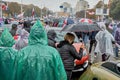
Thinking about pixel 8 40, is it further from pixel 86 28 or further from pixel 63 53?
pixel 86 28

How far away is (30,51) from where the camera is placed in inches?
172

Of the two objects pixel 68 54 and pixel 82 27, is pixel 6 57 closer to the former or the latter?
pixel 68 54

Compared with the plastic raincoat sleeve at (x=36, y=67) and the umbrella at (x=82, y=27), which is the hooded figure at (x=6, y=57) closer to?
the plastic raincoat sleeve at (x=36, y=67)

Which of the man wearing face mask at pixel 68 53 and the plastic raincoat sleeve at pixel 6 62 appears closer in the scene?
the plastic raincoat sleeve at pixel 6 62

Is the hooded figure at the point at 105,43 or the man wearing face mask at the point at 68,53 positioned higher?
the man wearing face mask at the point at 68,53

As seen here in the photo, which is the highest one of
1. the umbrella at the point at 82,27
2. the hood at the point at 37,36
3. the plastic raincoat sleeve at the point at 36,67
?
the hood at the point at 37,36

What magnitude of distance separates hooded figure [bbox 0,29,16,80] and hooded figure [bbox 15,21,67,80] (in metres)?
1.03

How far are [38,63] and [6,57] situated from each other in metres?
1.39

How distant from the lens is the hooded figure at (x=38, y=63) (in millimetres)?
4324

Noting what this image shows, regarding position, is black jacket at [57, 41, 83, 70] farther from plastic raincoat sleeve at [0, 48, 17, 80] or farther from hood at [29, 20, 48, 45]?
hood at [29, 20, 48, 45]

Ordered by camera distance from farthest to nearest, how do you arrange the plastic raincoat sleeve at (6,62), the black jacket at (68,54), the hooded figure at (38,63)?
1. the black jacket at (68,54)
2. the plastic raincoat sleeve at (6,62)
3. the hooded figure at (38,63)

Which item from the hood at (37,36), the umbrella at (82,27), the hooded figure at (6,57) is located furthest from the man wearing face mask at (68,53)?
the umbrella at (82,27)

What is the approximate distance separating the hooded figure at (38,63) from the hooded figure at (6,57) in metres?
1.03

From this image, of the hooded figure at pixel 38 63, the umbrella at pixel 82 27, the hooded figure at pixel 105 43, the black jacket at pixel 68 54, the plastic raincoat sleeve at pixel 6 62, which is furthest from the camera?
the umbrella at pixel 82 27
